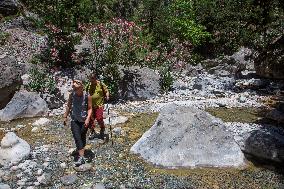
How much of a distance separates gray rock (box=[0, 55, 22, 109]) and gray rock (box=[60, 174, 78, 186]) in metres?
6.05

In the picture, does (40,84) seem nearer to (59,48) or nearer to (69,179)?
(59,48)

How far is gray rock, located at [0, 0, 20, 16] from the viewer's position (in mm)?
23391

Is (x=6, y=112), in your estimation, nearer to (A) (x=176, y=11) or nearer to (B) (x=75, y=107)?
(B) (x=75, y=107)

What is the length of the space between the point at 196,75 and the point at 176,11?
240 inches

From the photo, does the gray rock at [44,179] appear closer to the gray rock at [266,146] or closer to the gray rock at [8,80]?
the gray rock at [266,146]

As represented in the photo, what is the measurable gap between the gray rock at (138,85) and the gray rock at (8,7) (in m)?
10.6

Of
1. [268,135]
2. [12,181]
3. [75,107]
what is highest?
[75,107]

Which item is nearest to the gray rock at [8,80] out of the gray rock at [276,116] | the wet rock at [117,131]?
the wet rock at [117,131]

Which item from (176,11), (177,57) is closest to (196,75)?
(177,57)

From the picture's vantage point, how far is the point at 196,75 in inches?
803

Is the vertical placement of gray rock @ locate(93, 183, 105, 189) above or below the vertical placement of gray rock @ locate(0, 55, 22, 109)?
below

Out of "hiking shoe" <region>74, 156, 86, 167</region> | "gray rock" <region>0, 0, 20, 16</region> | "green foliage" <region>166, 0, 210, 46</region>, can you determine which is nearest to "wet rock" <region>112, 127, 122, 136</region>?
"hiking shoe" <region>74, 156, 86, 167</region>

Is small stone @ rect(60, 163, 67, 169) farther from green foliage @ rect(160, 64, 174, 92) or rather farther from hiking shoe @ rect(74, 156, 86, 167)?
green foliage @ rect(160, 64, 174, 92)

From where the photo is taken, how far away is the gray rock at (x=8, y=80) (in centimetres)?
1443
